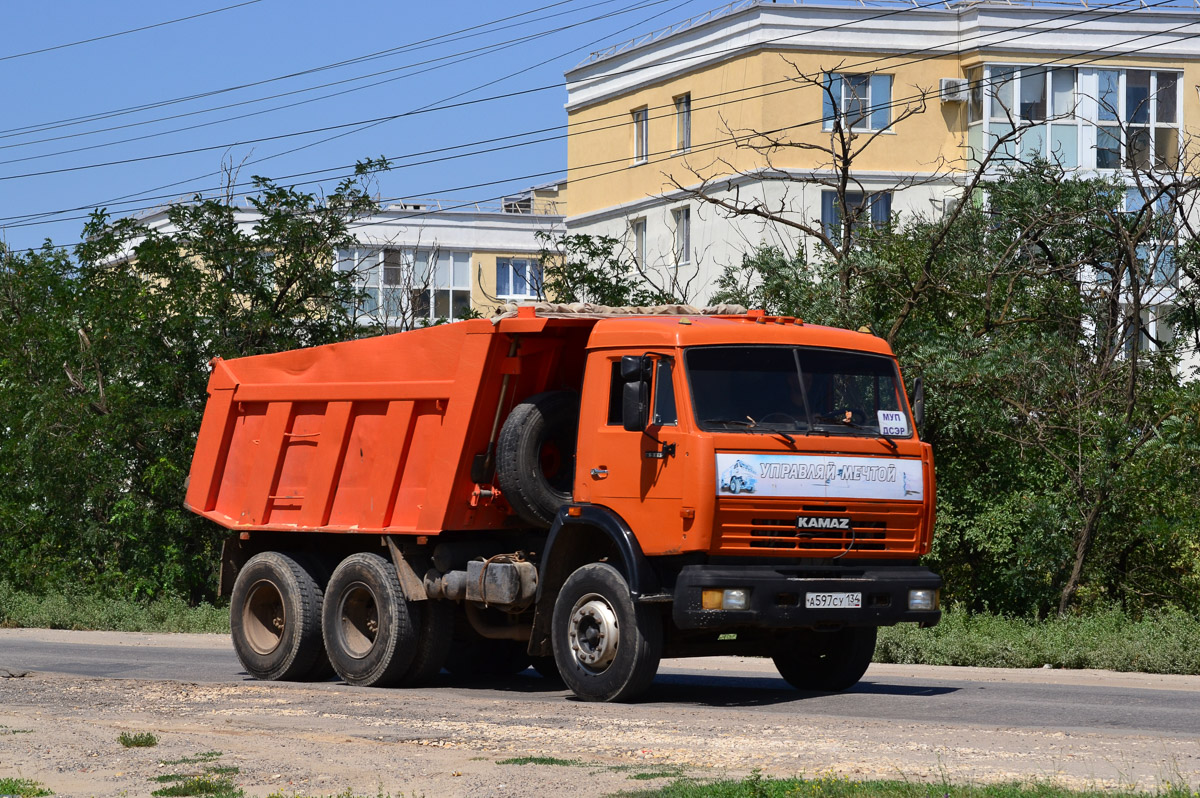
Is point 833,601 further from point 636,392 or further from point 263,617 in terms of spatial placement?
point 263,617

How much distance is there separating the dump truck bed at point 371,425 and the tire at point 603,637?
4.76 feet

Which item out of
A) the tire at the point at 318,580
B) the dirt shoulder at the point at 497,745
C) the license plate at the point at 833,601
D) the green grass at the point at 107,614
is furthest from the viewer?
the green grass at the point at 107,614

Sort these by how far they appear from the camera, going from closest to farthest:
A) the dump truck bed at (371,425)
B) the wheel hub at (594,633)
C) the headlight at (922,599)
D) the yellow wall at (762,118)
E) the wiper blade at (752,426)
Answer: the wiper blade at (752,426), the wheel hub at (594,633), the headlight at (922,599), the dump truck bed at (371,425), the yellow wall at (762,118)

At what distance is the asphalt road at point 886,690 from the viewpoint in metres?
11.1

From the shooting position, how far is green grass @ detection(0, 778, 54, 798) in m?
8.04

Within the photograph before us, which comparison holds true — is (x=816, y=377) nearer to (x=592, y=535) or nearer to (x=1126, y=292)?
(x=592, y=535)

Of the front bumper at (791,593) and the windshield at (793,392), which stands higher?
the windshield at (793,392)

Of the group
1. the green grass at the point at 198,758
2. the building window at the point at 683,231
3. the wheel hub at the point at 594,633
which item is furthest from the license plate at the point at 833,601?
the building window at the point at 683,231

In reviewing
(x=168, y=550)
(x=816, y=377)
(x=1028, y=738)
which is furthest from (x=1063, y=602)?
(x=168, y=550)

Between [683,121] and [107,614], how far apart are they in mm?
23262

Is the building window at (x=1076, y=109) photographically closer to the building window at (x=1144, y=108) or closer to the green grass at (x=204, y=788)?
the building window at (x=1144, y=108)

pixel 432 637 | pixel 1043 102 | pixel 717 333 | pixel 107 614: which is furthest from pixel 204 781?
pixel 1043 102

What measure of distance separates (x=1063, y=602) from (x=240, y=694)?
11.2m

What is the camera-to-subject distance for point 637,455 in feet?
39.3
